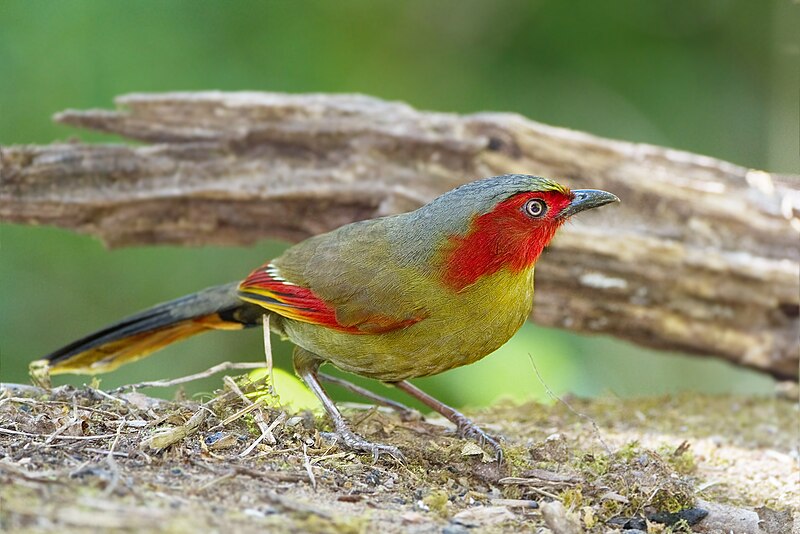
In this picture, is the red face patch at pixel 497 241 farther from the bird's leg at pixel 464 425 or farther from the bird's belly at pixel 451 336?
the bird's leg at pixel 464 425

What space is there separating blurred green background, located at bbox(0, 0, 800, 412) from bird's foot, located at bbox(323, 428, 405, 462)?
2.84 m

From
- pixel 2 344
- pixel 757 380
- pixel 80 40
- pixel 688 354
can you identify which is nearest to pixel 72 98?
pixel 80 40

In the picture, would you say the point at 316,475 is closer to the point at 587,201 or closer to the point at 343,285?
the point at 343,285

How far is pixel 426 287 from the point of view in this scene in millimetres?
4301

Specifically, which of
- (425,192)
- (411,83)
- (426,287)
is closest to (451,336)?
(426,287)

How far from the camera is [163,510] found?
2859 mm

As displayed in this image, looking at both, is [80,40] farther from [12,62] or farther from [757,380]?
[757,380]

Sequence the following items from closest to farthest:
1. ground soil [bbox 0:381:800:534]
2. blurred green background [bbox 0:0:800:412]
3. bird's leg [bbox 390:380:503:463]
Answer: ground soil [bbox 0:381:800:534]
bird's leg [bbox 390:380:503:463]
blurred green background [bbox 0:0:800:412]

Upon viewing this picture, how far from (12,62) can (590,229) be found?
505 cm

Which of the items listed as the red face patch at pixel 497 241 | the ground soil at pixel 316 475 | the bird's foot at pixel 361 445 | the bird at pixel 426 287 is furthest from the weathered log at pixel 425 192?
the bird's foot at pixel 361 445

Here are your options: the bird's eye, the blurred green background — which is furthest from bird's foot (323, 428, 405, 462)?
the blurred green background

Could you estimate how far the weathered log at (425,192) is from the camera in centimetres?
580

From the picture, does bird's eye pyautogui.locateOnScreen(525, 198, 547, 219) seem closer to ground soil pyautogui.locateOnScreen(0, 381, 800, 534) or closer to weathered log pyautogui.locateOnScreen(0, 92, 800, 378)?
ground soil pyautogui.locateOnScreen(0, 381, 800, 534)

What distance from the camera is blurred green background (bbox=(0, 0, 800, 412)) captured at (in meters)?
7.49
